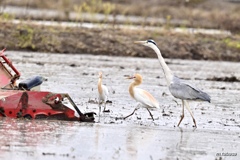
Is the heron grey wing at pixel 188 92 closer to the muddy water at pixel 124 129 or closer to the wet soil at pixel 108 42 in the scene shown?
the muddy water at pixel 124 129

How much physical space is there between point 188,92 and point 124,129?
2.05m

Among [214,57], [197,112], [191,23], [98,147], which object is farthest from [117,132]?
[191,23]

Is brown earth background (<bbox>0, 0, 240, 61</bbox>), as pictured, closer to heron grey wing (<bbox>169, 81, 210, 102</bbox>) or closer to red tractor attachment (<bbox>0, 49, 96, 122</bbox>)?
heron grey wing (<bbox>169, 81, 210, 102</bbox>)

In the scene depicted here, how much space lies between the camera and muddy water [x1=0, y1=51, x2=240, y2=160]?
40.3 feet

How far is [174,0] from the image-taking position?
71.7m

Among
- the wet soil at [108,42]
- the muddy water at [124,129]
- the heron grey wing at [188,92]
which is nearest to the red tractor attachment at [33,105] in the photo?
the muddy water at [124,129]

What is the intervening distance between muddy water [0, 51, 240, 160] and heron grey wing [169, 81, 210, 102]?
60cm

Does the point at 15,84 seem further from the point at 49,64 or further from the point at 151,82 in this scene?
the point at 49,64

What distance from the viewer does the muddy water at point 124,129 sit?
12273 mm

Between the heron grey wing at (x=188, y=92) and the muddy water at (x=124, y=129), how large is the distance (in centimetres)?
60

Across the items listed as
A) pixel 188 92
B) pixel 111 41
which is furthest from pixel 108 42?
pixel 188 92

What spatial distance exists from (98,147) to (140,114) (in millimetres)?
5196

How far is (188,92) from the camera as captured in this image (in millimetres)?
16328

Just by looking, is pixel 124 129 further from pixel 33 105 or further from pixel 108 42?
pixel 108 42
